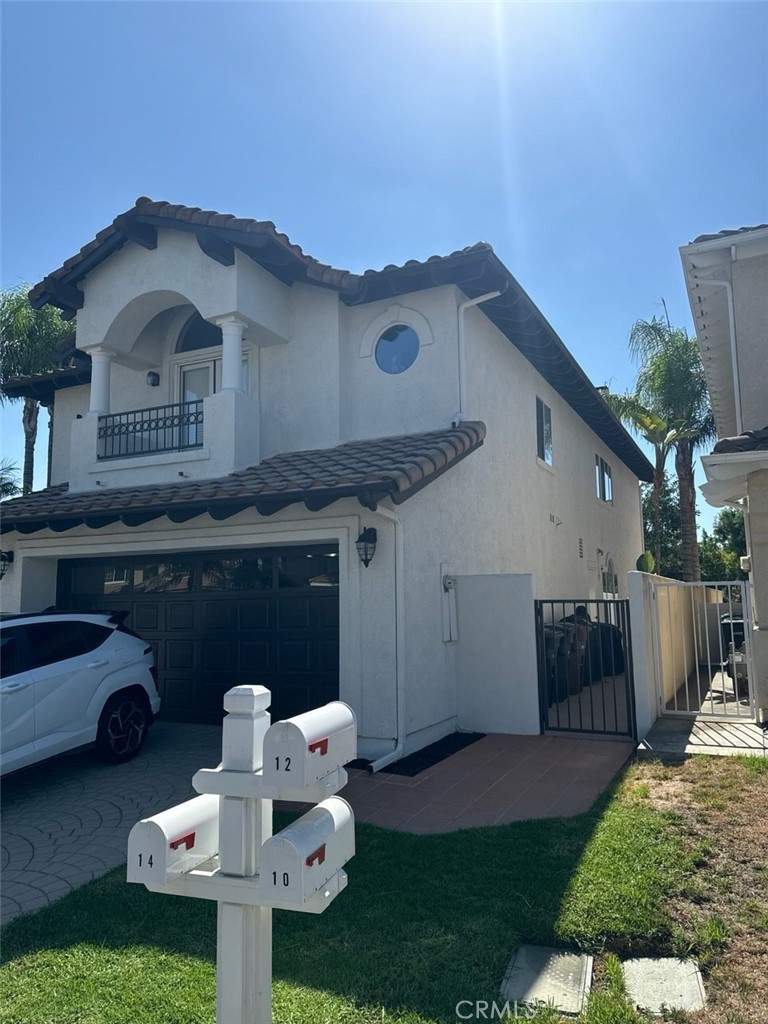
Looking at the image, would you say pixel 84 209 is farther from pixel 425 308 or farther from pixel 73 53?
pixel 425 308

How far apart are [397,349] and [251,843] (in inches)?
377

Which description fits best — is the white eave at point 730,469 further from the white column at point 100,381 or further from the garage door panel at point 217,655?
the white column at point 100,381

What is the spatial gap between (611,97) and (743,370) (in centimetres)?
426

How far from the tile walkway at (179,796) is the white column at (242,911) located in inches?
137

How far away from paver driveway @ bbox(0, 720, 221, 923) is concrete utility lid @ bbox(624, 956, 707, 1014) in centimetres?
386

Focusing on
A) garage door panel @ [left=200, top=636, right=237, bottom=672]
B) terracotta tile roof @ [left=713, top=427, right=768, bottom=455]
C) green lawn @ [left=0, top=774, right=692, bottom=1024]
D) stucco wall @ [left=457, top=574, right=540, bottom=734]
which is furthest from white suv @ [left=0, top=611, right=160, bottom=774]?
terracotta tile roof @ [left=713, top=427, right=768, bottom=455]

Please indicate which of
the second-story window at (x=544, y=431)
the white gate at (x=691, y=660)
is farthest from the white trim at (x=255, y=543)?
the second-story window at (x=544, y=431)

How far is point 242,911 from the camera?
2.15 meters

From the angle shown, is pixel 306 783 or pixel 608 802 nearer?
pixel 306 783

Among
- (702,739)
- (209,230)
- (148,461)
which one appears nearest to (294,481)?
(148,461)

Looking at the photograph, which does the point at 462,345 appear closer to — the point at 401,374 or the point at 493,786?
the point at 401,374

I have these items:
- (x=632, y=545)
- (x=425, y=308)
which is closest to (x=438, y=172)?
(x=425, y=308)

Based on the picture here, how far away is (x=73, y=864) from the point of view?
18.3 ft

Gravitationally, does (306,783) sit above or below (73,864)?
above
